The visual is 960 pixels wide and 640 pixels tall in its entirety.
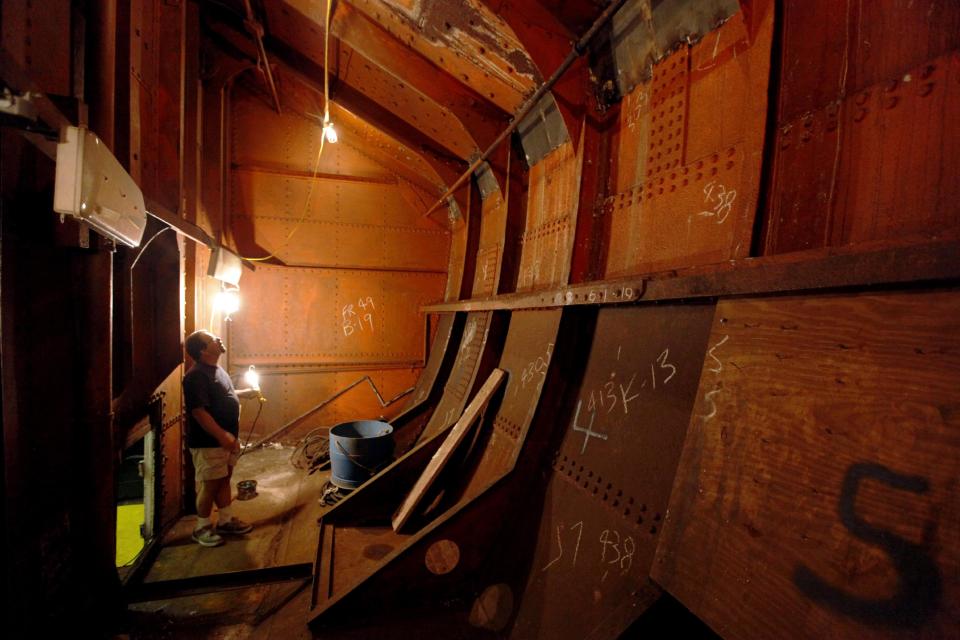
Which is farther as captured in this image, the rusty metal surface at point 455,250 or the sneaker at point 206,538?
the rusty metal surface at point 455,250

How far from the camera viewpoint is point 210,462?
13.2 ft

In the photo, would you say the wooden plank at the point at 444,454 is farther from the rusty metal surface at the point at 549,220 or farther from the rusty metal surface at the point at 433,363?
the rusty metal surface at the point at 433,363

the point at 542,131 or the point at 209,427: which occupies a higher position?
the point at 542,131

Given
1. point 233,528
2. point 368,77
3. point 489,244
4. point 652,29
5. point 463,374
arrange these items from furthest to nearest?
point 489,244
point 463,374
point 368,77
point 233,528
point 652,29

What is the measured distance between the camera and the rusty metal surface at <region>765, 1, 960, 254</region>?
1415 mm

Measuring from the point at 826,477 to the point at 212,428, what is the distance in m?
4.78

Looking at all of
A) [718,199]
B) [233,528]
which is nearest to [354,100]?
[718,199]

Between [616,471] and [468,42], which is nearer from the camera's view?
[616,471]

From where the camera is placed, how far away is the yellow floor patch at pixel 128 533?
498 cm

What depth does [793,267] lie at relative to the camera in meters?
1.47

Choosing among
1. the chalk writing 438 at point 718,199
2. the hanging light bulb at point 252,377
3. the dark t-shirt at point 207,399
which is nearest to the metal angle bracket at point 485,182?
the chalk writing 438 at point 718,199

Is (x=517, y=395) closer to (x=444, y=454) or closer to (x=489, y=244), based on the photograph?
(x=444, y=454)

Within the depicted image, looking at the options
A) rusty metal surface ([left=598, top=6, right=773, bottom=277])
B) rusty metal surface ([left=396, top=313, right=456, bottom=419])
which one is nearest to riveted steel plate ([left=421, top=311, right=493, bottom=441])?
rusty metal surface ([left=396, top=313, right=456, bottom=419])

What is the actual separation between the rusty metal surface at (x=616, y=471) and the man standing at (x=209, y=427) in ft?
11.3
